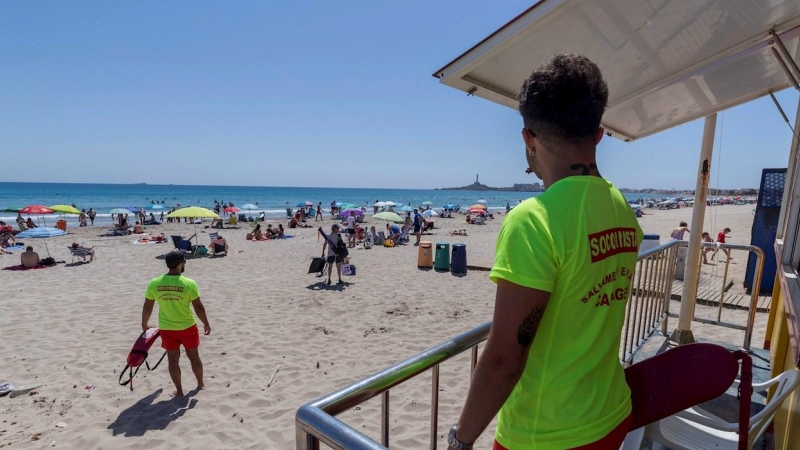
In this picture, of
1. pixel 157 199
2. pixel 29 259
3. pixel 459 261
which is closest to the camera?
pixel 459 261

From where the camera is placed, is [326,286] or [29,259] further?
[29,259]

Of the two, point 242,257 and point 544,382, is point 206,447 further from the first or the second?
point 242,257

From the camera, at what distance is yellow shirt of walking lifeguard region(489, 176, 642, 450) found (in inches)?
38.5

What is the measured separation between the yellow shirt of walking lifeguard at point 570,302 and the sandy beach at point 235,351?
3.18 metres

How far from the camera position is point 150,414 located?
464cm

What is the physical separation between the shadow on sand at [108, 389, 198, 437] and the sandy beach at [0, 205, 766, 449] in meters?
0.02

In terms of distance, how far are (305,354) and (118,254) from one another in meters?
13.7

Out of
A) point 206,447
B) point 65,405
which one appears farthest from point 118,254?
point 206,447

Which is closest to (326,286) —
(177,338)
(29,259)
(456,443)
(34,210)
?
(177,338)

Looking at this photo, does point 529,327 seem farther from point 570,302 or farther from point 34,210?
point 34,210

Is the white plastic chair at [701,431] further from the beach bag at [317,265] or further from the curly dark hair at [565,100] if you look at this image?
the beach bag at [317,265]

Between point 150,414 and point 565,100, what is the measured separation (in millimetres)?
5468

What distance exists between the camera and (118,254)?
15.8m

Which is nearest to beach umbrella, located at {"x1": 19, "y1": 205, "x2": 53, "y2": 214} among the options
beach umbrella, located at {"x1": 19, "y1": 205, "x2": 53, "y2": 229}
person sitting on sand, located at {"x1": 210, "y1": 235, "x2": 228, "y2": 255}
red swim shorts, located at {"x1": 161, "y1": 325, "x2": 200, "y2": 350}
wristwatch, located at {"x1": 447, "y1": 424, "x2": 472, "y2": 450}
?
beach umbrella, located at {"x1": 19, "y1": 205, "x2": 53, "y2": 229}
